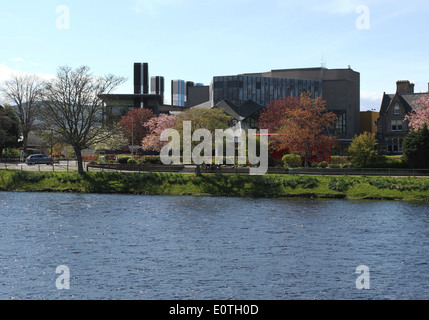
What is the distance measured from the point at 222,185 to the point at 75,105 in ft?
79.2

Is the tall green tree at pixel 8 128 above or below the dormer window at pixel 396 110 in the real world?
below

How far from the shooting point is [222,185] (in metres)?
62.0

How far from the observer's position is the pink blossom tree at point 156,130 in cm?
9462

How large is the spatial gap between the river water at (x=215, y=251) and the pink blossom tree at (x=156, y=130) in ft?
144

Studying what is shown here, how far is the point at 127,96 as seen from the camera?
14512 centimetres

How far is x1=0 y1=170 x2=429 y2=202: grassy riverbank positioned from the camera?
57.0 meters

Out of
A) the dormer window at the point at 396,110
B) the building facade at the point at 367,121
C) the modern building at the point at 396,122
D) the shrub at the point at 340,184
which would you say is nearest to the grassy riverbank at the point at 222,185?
the shrub at the point at 340,184

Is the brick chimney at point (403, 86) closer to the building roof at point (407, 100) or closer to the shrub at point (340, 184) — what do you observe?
the building roof at point (407, 100)

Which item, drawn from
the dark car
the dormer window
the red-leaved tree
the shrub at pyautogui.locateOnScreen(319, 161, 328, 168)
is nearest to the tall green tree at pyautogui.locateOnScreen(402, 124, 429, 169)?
the shrub at pyautogui.locateOnScreen(319, 161, 328, 168)

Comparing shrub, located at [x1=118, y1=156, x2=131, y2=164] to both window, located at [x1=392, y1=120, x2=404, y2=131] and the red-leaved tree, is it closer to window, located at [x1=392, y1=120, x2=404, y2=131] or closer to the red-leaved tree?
the red-leaved tree

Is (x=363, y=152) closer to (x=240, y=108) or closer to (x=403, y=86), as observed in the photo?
(x=403, y=86)

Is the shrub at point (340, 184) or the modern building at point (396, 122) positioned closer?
the shrub at point (340, 184)
